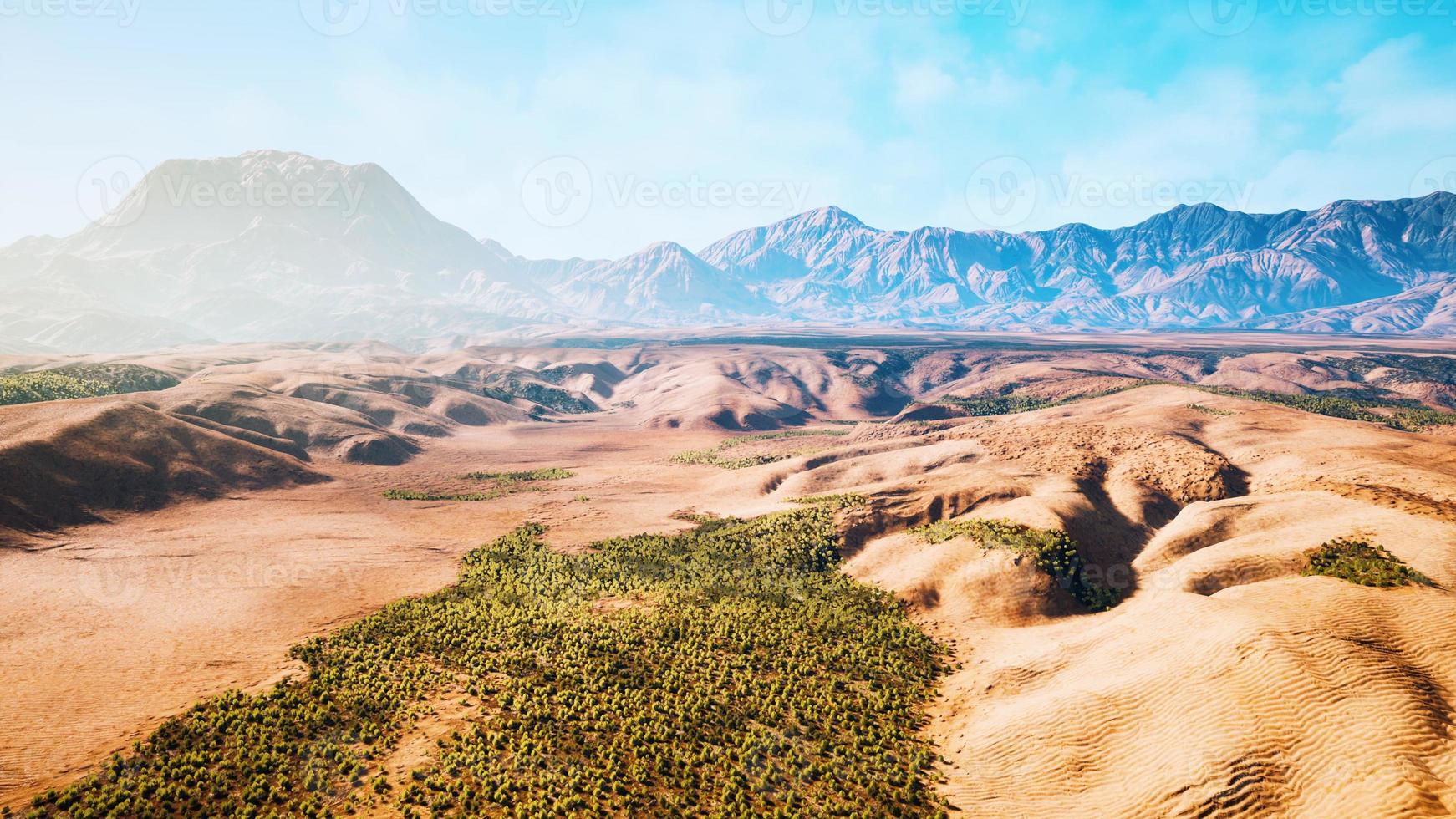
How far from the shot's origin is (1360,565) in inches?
963

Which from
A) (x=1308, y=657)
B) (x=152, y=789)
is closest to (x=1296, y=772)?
(x=1308, y=657)

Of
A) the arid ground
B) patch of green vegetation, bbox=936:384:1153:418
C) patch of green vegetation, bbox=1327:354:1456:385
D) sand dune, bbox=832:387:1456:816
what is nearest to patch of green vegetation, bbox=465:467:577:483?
the arid ground

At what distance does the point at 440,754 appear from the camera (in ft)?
66.0

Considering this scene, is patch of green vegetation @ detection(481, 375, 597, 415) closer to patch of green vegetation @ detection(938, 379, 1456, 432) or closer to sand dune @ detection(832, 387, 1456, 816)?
patch of green vegetation @ detection(938, 379, 1456, 432)

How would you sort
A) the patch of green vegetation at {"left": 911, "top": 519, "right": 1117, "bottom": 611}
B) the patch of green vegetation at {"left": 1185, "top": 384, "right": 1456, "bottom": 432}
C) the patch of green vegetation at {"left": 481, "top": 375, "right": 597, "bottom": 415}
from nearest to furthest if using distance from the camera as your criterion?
the patch of green vegetation at {"left": 911, "top": 519, "right": 1117, "bottom": 611}, the patch of green vegetation at {"left": 1185, "top": 384, "right": 1456, "bottom": 432}, the patch of green vegetation at {"left": 481, "top": 375, "right": 597, "bottom": 415}

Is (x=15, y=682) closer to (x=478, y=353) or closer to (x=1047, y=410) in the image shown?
(x=1047, y=410)

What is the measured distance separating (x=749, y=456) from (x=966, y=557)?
1750 inches

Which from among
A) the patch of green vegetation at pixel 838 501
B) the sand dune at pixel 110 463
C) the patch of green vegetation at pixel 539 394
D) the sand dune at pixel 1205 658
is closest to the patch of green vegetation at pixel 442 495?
the sand dune at pixel 110 463

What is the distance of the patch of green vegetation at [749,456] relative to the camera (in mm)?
71688

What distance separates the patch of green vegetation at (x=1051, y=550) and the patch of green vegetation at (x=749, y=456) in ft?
101

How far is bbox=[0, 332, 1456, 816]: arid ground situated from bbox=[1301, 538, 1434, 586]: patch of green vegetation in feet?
1.94

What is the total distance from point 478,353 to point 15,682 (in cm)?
15771

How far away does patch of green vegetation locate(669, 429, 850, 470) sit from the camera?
71688 millimetres

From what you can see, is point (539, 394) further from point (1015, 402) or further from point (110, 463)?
point (1015, 402)
